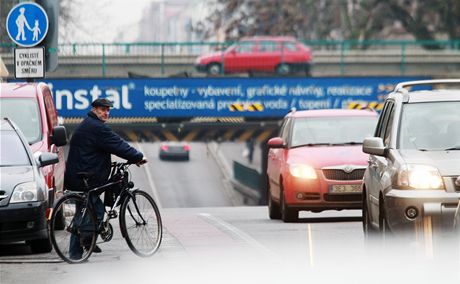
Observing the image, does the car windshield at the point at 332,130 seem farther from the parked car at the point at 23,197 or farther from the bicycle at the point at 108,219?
the bicycle at the point at 108,219

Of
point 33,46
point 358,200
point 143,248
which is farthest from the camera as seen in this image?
point 33,46

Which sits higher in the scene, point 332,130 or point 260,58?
point 332,130

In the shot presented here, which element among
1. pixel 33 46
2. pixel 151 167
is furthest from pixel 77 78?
pixel 151 167

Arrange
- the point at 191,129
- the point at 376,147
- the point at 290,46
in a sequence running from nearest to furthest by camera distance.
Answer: the point at 376,147, the point at 191,129, the point at 290,46

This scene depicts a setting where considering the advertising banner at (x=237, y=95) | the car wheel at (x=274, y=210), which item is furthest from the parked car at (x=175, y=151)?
the car wheel at (x=274, y=210)

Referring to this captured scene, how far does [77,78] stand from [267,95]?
641 cm

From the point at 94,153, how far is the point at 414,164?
3.47 metres

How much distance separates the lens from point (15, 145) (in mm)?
15891

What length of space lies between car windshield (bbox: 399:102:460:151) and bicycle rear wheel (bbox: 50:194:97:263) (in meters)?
3.28

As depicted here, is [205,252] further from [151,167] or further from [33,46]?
[151,167]

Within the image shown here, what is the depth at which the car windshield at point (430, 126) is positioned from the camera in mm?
13875

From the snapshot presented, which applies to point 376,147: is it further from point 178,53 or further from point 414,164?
point 178,53

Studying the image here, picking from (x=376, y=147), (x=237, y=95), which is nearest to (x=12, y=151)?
(x=376, y=147)

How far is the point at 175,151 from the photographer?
321 ft
